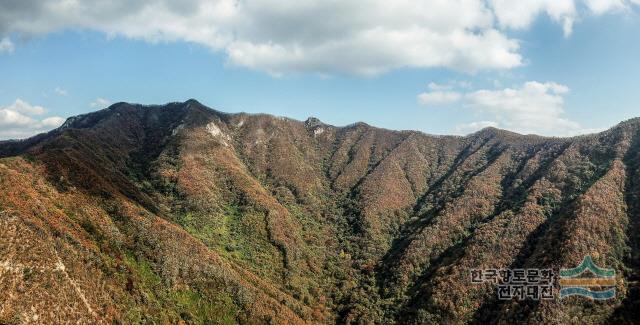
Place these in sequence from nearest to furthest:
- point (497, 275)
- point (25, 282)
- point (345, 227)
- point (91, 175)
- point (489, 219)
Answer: point (25, 282), point (91, 175), point (497, 275), point (489, 219), point (345, 227)

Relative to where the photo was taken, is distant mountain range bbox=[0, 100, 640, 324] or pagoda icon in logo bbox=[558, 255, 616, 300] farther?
pagoda icon in logo bbox=[558, 255, 616, 300]

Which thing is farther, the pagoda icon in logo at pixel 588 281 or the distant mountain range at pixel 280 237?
the pagoda icon in logo at pixel 588 281

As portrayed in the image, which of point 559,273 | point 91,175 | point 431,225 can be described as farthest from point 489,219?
point 91,175

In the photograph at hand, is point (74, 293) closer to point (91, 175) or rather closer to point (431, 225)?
point (91, 175)
